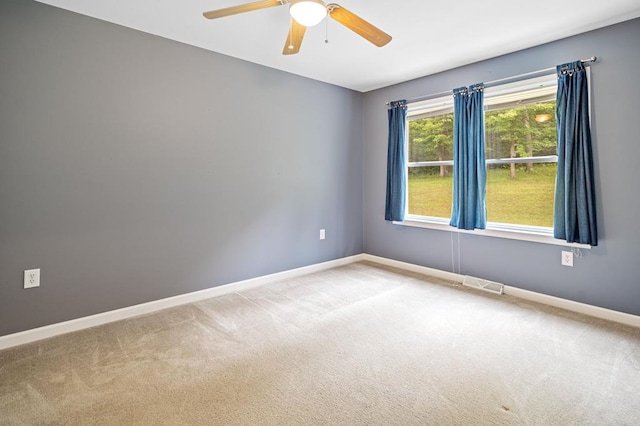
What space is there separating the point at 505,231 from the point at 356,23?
2.53 meters

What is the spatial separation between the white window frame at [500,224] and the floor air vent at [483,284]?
0.50 metres

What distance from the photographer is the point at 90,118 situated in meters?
2.56

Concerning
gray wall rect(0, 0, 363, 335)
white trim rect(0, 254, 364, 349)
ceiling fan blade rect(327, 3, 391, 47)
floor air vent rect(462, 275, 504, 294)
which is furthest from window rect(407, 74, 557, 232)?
white trim rect(0, 254, 364, 349)

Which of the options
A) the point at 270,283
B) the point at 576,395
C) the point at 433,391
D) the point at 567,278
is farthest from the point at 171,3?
the point at 567,278

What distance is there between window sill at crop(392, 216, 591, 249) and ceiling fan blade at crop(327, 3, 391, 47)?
2296mm

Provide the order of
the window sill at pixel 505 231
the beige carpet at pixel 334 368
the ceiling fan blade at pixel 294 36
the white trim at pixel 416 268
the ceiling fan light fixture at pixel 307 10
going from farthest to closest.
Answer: the white trim at pixel 416 268 → the window sill at pixel 505 231 → the ceiling fan blade at pixel 294 36 → the ceiling fan light fixture at pixel 307 10 → the beige carpet at pixel 334 368

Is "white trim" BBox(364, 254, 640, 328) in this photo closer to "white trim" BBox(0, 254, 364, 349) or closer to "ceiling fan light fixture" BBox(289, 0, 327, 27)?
"white trim" BBox(0, 254, 364, 349)

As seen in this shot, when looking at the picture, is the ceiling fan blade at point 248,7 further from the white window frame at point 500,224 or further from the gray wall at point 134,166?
the white window frame at point 500,224

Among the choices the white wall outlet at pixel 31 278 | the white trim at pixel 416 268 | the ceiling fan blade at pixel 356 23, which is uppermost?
the ceiling fan blade at pixel 356 23

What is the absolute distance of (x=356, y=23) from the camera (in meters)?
2.03

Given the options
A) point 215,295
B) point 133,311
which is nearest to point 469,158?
point 215,295

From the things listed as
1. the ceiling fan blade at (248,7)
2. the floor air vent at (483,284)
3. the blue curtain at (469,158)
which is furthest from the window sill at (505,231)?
the ceiling fan blade at (248,7)

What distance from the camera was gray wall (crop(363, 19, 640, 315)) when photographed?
260cm

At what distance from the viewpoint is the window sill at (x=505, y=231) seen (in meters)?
3.03
